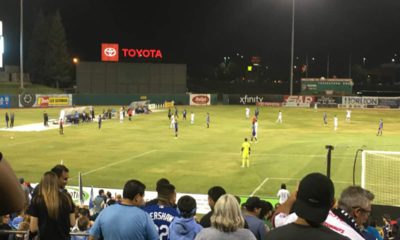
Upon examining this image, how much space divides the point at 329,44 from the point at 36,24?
232ft

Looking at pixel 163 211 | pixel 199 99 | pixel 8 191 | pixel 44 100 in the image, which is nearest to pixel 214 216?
pixel 163 211

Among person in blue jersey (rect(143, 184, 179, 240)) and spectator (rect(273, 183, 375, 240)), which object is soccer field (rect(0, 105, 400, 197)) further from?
spectator (rect(273, 183, 375, 240))

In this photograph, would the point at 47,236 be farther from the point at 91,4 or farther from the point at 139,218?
the point at 91,4

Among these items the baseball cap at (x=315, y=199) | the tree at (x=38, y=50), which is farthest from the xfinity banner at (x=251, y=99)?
the baseball cap at (x=315, y=199)

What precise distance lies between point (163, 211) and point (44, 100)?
79.0 meters

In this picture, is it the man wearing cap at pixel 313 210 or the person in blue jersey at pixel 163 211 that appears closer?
the man wearing cap at pixel 313 210

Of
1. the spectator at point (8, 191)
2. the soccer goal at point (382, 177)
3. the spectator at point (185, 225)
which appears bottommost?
the soccer goal at point (382, 177)

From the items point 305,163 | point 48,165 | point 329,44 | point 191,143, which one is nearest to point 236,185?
point 305,163

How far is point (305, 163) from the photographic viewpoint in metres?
31.1

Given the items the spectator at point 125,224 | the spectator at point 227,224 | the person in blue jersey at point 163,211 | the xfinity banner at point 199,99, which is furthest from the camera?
the xfinity banner at point 199,99

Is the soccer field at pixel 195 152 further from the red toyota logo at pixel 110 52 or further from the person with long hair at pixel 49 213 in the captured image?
the red toyota logo at pixel 110 52

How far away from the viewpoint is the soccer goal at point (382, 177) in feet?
68.7

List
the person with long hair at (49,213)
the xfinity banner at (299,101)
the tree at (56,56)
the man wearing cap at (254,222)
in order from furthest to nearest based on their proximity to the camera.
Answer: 1. the tree at (56,56)
2. the xfinity banner at (299,101)
3. the person with long hair at (49,213)
4. the man wearing cap at (254,222)

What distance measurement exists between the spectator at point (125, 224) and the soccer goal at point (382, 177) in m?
16.1
